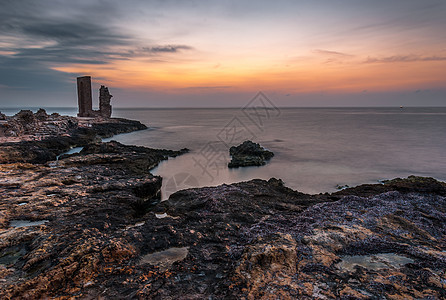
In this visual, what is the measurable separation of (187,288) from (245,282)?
93 cm

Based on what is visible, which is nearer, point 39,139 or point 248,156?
point 248,156

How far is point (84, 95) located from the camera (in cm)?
4656

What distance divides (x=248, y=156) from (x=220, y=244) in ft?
45.9

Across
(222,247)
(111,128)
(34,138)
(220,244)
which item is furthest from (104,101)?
(222,247)

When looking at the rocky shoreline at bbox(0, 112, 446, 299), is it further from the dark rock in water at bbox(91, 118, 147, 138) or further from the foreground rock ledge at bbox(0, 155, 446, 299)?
the dark rock in water at bbox(91, 118, 147, 138)

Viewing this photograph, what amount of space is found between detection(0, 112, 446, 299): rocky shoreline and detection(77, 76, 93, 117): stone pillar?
4322 cm

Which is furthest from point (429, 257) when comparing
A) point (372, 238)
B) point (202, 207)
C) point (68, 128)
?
point (68, 128)

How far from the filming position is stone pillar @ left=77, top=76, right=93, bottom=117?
46250mm

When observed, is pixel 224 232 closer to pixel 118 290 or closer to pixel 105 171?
pixel 118 290

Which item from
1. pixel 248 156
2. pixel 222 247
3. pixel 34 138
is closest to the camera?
pixel 222 247

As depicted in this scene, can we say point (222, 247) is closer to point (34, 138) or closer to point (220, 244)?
point (220, 244)

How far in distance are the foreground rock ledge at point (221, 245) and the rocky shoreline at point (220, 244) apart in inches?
0.9

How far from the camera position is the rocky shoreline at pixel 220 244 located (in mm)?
3762

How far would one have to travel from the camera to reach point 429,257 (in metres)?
4.53
